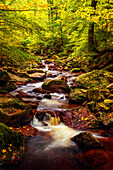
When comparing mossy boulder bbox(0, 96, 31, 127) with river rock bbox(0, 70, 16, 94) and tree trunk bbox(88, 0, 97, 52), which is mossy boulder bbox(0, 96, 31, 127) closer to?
river rock bbox(0, 70, 16, 94)

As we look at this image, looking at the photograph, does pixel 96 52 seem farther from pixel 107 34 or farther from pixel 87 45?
pixel 107 34

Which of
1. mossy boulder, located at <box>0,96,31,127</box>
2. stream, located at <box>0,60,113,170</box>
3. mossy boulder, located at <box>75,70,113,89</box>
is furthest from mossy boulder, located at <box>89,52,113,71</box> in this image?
mossy boulder, located at <box>0,96,31,127</box>

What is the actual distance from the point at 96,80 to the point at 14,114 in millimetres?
5932

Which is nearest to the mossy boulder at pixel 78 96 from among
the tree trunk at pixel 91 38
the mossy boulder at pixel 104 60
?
the mossy boulder at pixel 104 60

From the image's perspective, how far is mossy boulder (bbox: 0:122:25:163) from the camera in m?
2.87

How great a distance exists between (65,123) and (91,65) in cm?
825

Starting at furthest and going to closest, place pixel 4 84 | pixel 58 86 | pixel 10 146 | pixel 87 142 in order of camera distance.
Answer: pixel 58 86
pixel 4 84
pixel 87 142
pixel 10 146

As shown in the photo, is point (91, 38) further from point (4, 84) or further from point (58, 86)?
point (4, 84)

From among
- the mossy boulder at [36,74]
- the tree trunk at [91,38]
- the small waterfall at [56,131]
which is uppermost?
the tree trunk at [91,38]

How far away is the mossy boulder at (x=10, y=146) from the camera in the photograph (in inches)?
113

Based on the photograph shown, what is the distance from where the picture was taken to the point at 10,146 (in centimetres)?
299

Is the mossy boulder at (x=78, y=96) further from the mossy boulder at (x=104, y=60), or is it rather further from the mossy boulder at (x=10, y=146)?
the mossy boulder at (x=104, y=60)

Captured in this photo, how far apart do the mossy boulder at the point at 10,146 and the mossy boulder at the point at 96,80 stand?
5.95m

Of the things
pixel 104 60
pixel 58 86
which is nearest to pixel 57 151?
pixel 58 86
